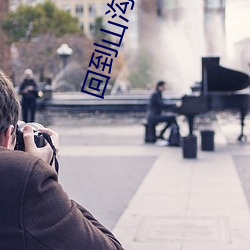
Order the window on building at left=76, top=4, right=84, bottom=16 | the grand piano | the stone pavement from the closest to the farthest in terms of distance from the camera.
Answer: the stone pavement → the grand piano → the window on building at left=76, top=4, right=84, bottom=16

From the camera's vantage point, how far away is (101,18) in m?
69.5

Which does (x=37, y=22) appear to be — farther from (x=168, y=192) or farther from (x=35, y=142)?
(x=35, y=142)

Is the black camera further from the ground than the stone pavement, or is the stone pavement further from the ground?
the black camera

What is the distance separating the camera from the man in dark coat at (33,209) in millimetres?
1724

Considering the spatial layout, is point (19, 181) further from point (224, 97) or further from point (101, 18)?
point (101, 18)

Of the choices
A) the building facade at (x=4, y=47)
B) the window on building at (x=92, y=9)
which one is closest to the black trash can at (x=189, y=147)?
the building facade at (x=4, y=47)

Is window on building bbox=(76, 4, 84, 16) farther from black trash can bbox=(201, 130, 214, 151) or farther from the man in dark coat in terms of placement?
the man in dark coat

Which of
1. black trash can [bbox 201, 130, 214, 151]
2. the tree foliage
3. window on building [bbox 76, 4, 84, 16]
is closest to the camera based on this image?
black trash can [bbox 201, 130, 214, 151]

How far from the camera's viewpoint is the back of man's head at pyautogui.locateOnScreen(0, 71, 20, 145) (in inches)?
73.2

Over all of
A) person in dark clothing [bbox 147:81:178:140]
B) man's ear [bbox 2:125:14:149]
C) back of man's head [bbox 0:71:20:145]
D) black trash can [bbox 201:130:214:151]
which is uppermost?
back of man's head [bbox 0:71:20:145]

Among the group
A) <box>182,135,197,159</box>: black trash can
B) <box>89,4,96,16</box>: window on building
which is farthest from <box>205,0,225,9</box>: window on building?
<box>182,135,197,159</box>: black trash can

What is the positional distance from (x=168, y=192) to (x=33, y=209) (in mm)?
7082

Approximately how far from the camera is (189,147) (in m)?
12.2

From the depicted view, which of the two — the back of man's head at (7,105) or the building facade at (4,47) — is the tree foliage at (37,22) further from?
the back of man's head at (7,105)
